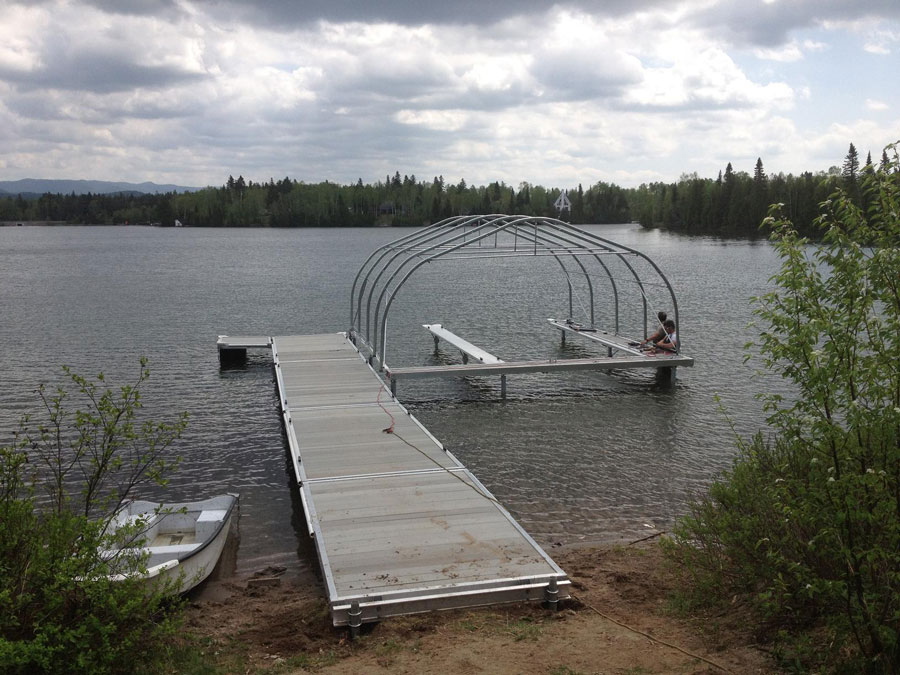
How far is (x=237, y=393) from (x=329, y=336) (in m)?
3.93

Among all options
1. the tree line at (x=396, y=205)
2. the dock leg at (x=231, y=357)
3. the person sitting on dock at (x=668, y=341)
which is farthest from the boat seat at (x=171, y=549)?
the tree line at (x=396, y=205)

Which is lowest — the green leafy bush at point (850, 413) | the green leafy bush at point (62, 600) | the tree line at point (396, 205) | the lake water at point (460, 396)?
the lake water at point (460, 396)

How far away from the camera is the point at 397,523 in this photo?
8648 mm

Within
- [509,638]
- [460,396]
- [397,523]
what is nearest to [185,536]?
[397,523]

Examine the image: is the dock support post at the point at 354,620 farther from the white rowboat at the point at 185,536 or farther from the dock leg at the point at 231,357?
the dock leg at the point at 231,357

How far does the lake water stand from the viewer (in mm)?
11555

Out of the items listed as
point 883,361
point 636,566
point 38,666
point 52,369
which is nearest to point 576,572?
point 636,566

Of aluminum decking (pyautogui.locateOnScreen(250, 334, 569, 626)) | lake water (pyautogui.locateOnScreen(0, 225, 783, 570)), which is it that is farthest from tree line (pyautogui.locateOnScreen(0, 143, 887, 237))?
aluminum decking (pyautogui.locateOnScreen(250, 334, 569, 626))

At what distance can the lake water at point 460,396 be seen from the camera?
11555mm

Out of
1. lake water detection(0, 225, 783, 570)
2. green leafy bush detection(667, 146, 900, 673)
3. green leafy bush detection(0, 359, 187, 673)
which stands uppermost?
green leafy bush detection(667, 146, 900, 673)

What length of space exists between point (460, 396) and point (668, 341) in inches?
216

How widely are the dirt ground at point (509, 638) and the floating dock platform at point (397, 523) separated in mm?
211

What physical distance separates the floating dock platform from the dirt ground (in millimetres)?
211

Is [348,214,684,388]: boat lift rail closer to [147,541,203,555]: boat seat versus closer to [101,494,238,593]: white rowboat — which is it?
[101,494,238,593]: white rowboat
